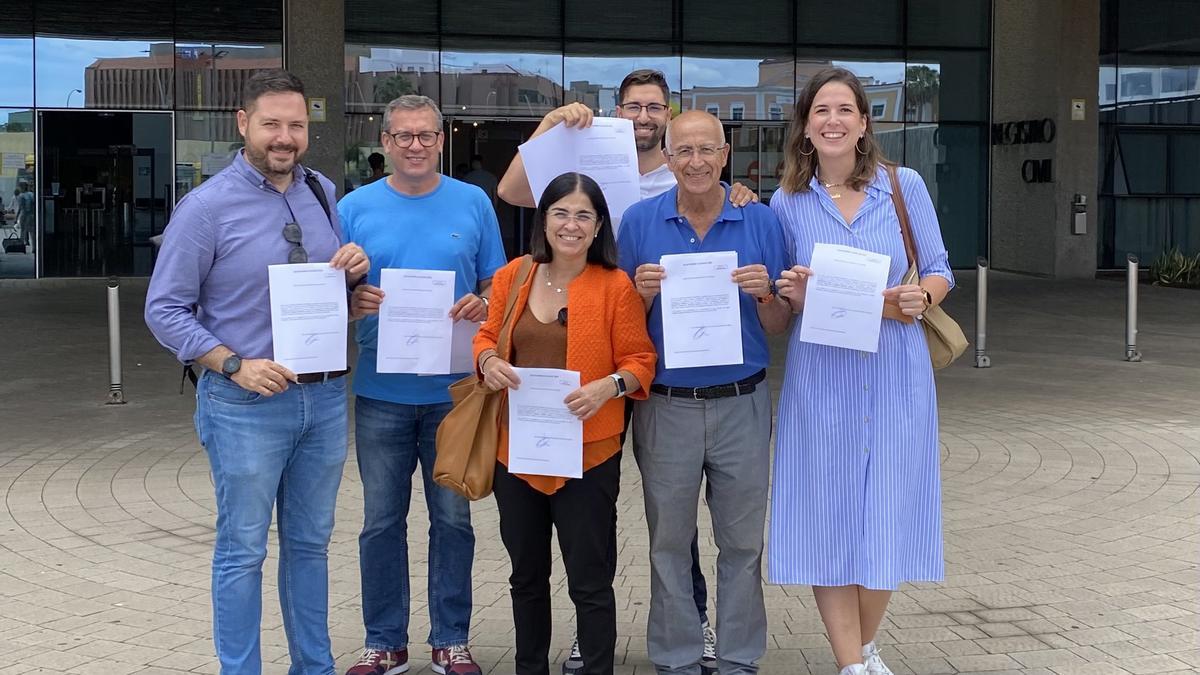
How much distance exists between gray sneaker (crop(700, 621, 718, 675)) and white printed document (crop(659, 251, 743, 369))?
3.57 feet

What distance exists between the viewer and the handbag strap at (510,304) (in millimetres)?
4160

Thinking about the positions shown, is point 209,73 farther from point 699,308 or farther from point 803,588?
point 699,308

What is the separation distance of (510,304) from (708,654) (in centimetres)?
160

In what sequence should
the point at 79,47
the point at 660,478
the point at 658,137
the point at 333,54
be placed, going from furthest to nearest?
the point at 79,47
the point at 333,54
the point at 658,137
the point at 660,478

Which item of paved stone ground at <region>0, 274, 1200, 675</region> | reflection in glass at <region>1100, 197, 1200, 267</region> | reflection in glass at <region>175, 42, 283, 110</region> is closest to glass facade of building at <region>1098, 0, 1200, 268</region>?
reflection in glass at <region>1100, 197, 1200, 267</region>

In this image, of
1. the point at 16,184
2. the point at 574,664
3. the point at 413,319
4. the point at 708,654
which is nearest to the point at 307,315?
the point at 413,319

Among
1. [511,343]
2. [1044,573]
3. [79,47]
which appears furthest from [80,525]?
[79,47]

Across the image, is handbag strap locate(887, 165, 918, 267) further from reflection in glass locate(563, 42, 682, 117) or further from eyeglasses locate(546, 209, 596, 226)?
reflection in glass locate(563, 42, 682, 117)

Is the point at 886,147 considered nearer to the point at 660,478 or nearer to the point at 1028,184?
the point at 1028,184

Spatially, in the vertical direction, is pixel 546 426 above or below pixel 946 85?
below

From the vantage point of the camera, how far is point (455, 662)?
15.4 ft

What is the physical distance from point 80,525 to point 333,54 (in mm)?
15165

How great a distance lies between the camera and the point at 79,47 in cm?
2234

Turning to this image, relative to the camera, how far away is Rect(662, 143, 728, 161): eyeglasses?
13.4 ft
